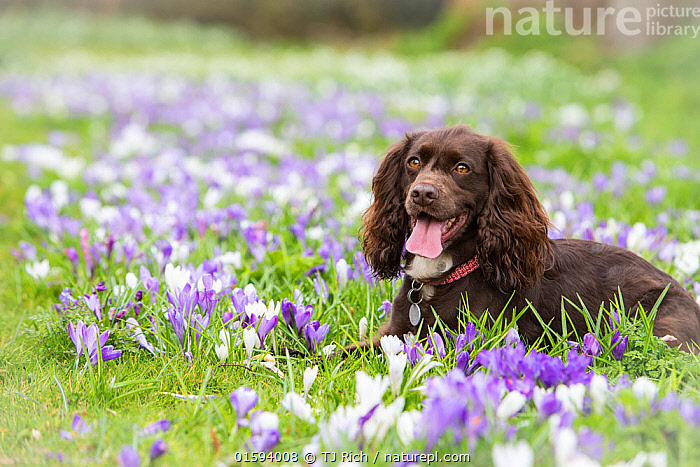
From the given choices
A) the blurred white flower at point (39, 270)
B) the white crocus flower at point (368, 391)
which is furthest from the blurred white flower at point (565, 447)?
the blurred white flower at point (39, 270)

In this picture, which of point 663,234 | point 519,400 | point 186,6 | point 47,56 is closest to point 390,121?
point 663,234

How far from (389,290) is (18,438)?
2011 mm

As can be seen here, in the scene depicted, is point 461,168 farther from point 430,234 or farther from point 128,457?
point 128,457

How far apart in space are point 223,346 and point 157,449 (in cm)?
77

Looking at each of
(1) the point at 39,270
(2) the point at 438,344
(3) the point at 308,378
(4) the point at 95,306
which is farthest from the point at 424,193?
(1) the point at 39,270

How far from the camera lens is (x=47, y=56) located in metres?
20.2

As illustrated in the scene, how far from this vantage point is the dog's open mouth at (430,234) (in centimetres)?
299

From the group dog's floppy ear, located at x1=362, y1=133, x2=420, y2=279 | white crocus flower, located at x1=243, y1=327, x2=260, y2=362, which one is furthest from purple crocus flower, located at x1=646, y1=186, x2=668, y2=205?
white crocus flower, located at x1=243, y1=327, x2=260, y2=362

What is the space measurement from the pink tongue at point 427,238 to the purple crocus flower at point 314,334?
0.55 meters

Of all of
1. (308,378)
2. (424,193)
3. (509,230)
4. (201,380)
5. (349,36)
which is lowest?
(201,380)

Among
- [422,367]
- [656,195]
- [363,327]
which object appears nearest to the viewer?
[422,367]

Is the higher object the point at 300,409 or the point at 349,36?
the point at 349,36

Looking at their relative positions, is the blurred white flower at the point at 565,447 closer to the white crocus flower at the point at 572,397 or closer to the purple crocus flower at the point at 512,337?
the white crocus flower at the point at 572,397

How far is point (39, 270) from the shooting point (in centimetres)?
403
